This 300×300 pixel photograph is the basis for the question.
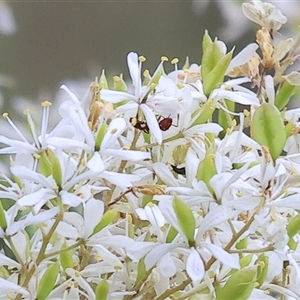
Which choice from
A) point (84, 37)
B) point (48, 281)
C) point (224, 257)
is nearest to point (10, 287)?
point (48, 281)

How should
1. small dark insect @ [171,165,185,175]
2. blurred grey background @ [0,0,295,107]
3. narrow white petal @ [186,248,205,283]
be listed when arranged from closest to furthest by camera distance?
narrow white petal @ [186,248,205,283] → small dark insect @ [171,165,185,175] → blurred grey background @ [0,0,295,107]

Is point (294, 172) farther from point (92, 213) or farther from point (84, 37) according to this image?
point (84, 37)

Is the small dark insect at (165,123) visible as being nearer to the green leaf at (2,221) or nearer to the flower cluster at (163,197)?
the flower cluster at (163,197)

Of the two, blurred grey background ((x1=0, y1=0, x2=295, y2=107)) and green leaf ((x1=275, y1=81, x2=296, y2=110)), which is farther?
blurred grey background ((x1=0, y1=0, x2=295, y2=107))

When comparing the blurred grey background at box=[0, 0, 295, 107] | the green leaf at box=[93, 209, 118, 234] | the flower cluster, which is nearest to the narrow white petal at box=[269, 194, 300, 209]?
the flower cluster

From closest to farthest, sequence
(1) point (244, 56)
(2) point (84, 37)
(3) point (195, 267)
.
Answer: (3) point (195, 267) < (1) point (244, 56) < (2) point (84, 37)

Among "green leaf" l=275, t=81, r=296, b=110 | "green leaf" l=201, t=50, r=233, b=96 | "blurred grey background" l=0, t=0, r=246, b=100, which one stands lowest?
"green leaf" l=275, t=81, r=296, b=110

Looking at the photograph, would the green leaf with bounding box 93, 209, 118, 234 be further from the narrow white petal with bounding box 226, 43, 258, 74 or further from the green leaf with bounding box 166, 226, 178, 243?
the narrow white petal with bounding box 226, 43, 258, 74
